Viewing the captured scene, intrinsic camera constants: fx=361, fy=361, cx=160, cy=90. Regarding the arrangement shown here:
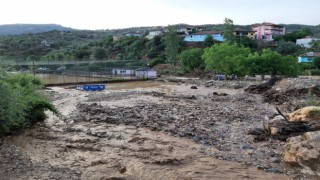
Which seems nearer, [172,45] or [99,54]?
[172,45]

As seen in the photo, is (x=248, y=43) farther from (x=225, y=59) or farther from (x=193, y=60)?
(x=225, y=59)

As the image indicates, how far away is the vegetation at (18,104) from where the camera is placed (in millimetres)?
17203

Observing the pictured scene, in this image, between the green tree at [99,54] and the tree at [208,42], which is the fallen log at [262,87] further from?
the green tree at [99,54]

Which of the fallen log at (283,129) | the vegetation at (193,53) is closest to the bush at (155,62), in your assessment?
the vegetation at (193,53)

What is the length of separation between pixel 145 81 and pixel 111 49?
4783 centimetres

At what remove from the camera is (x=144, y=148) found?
18.0 m

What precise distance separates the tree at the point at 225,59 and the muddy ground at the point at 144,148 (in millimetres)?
A: 36747

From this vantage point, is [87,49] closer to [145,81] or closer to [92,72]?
[92,72]

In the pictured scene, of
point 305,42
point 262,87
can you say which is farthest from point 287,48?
point 262,87

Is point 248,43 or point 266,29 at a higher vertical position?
point 266,29

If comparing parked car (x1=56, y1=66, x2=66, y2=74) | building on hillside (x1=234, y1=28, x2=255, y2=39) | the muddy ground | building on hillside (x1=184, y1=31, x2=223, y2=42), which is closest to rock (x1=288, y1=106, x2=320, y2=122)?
the muddy ground

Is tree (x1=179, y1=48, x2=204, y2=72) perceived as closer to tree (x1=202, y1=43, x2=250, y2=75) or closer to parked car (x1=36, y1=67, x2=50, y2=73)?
tree (x1=202, y1=43, x2=250, y2=75)

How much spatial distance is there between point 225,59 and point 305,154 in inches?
2076

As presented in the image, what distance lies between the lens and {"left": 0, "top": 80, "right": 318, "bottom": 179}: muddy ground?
14383mm
